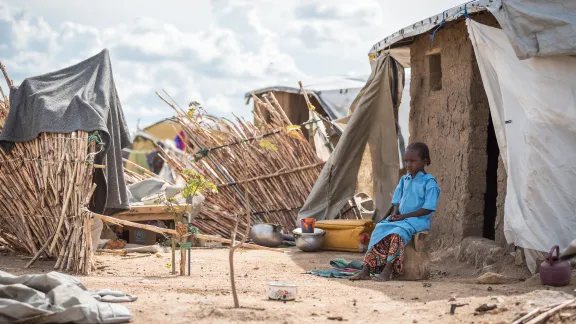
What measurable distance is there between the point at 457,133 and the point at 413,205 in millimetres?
1368

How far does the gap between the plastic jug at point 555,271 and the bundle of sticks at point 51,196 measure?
355cm

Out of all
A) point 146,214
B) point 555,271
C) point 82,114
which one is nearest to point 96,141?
point 82,114

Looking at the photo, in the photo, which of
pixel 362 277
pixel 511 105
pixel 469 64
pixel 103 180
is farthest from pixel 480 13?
pixel 103 180

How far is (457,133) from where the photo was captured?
304 inches

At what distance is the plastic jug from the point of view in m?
5.56

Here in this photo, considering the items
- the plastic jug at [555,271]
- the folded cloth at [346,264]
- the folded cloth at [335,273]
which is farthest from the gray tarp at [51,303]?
the folded cloth at [346,264]

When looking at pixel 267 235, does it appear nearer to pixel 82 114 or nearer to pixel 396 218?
pixel 82 114

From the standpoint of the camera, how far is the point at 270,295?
5.26 meters

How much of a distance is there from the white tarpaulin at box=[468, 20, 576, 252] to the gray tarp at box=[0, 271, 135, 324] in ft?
10.6

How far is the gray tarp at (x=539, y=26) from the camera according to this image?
5945mm

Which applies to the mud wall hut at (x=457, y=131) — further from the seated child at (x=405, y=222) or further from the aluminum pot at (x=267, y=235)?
the aluminum pot at (x=267, y=235)

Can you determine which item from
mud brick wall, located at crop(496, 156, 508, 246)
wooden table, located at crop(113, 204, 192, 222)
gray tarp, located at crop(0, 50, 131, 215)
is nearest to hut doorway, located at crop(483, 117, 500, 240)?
mud brick wall, located at crop(496, 156, 508, 246)

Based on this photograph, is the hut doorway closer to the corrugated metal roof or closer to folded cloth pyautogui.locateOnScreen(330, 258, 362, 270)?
the corrugated metal roof

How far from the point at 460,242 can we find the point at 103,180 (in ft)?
11.0
